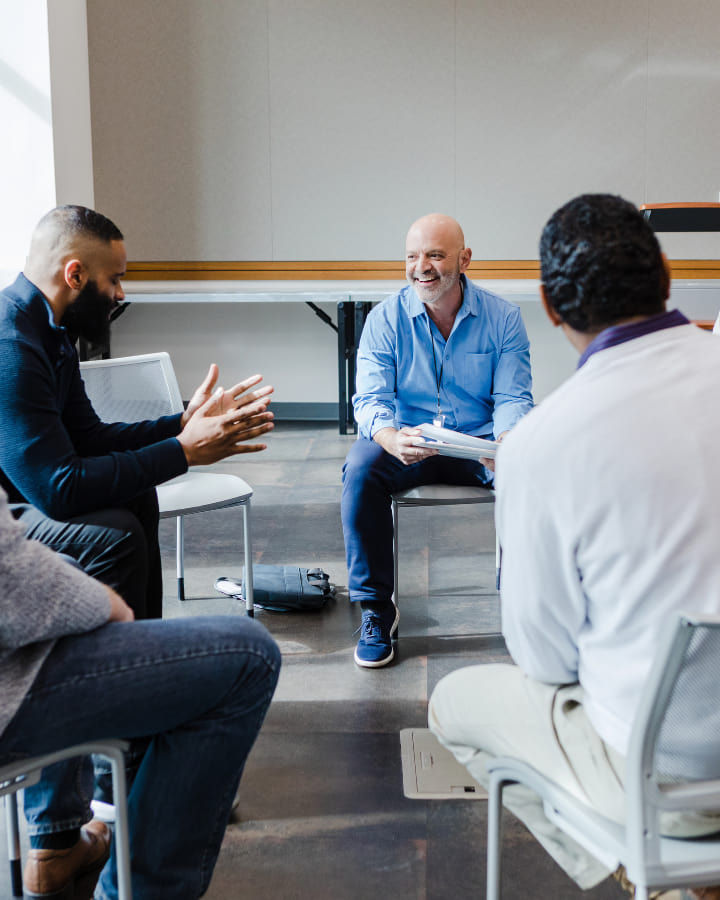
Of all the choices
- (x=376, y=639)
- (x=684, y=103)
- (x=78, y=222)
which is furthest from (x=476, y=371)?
(x=684, y=103)

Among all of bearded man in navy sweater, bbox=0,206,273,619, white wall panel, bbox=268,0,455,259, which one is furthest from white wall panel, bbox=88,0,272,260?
bearded man in navy sweater, bbox=0,206,273,619

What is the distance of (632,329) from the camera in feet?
3.63

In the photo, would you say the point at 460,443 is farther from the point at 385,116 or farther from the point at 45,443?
the point at 385,116

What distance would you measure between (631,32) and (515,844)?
18.4 ft

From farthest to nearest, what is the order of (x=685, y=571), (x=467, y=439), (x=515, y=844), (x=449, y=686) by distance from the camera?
(x=467, y=439), (x=515, y=844), (x=449, y=686), (x=685, y=571)

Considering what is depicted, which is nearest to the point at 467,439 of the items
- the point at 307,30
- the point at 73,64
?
the point at 73,64

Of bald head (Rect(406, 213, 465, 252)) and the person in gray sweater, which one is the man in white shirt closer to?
the person in gray sweater

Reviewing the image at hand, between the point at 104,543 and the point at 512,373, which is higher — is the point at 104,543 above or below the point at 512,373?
below

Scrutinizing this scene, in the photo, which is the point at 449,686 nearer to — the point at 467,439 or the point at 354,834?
the point at 354,834

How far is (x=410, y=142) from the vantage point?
611 cm

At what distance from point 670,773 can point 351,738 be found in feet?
4.03

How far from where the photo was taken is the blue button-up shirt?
9.37 feet

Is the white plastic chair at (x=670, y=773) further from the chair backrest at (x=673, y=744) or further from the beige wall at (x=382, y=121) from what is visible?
the beige wall at (x=382, y=121)

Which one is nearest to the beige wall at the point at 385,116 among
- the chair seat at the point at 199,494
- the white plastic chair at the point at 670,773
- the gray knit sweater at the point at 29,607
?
the chair seat at the point at 199,494
